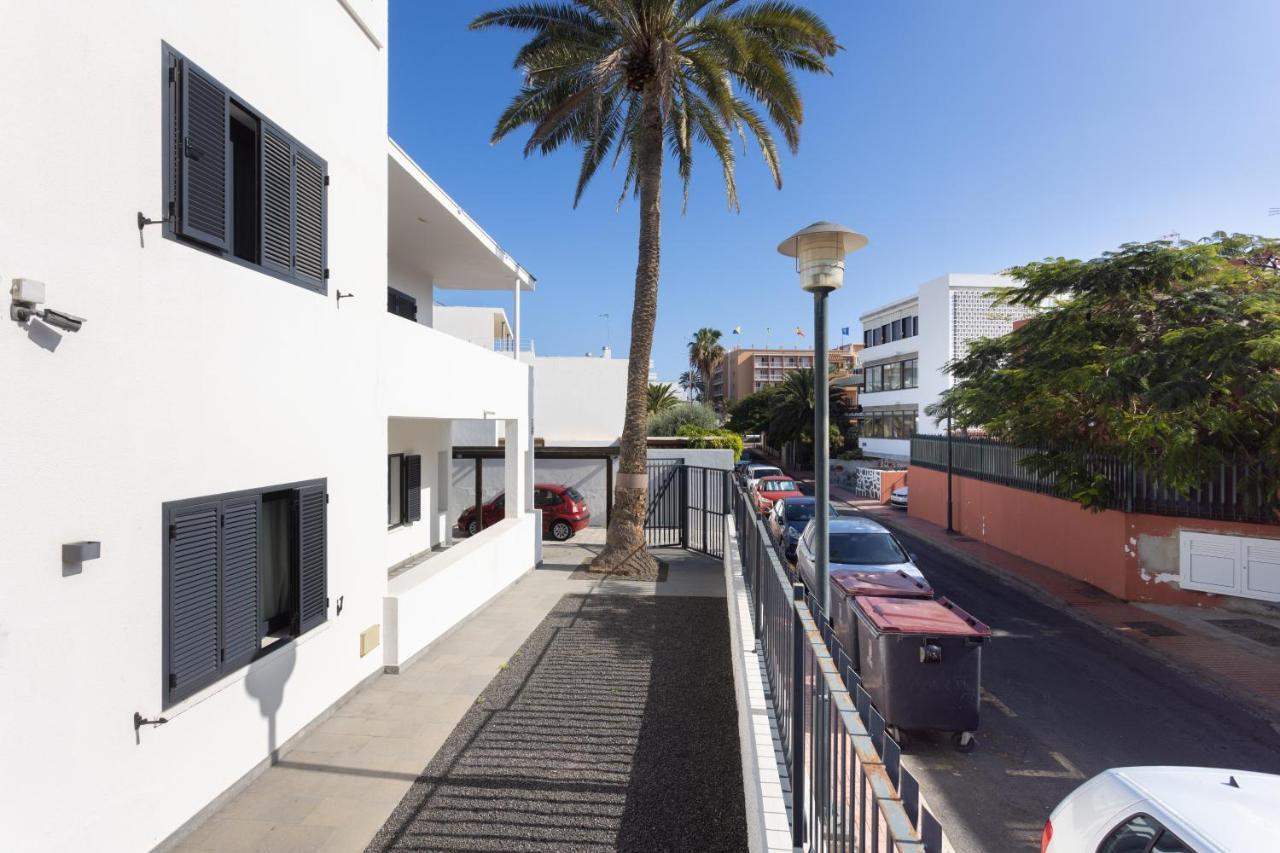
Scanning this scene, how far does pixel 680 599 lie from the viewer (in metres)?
11.3

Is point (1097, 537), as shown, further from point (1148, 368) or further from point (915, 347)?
point (915, 347)

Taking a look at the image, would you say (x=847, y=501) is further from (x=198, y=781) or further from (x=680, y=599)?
(x=198, y=781)

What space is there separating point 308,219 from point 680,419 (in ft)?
104

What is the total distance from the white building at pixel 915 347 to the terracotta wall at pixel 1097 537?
15605 millimetres

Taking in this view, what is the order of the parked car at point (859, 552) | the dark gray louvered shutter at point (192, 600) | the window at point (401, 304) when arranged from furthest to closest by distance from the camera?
1. the window at point (401, 304)
2. the parked car at point (859, 552)
3. the dark gray louvered shutter at point (192, 600)

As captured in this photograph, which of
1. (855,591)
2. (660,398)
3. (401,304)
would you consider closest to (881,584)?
(855,591)

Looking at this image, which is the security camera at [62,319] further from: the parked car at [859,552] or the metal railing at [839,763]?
the parked car at [859,552]

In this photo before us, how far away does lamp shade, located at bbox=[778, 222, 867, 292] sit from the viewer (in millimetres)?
5279

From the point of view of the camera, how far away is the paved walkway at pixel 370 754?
4.54m

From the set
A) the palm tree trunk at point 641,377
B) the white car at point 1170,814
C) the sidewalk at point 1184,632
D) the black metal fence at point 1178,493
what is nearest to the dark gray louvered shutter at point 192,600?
the white car at point 1170,814

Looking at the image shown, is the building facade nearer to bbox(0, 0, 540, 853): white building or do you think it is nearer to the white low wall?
the white low wall

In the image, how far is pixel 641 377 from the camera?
1284 cm

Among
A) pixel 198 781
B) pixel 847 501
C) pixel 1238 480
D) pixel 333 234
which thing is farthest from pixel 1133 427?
pixel 847 501

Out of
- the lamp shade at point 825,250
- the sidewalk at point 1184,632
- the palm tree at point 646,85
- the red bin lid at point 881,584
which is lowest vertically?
the sidewalk at point 1184,632
